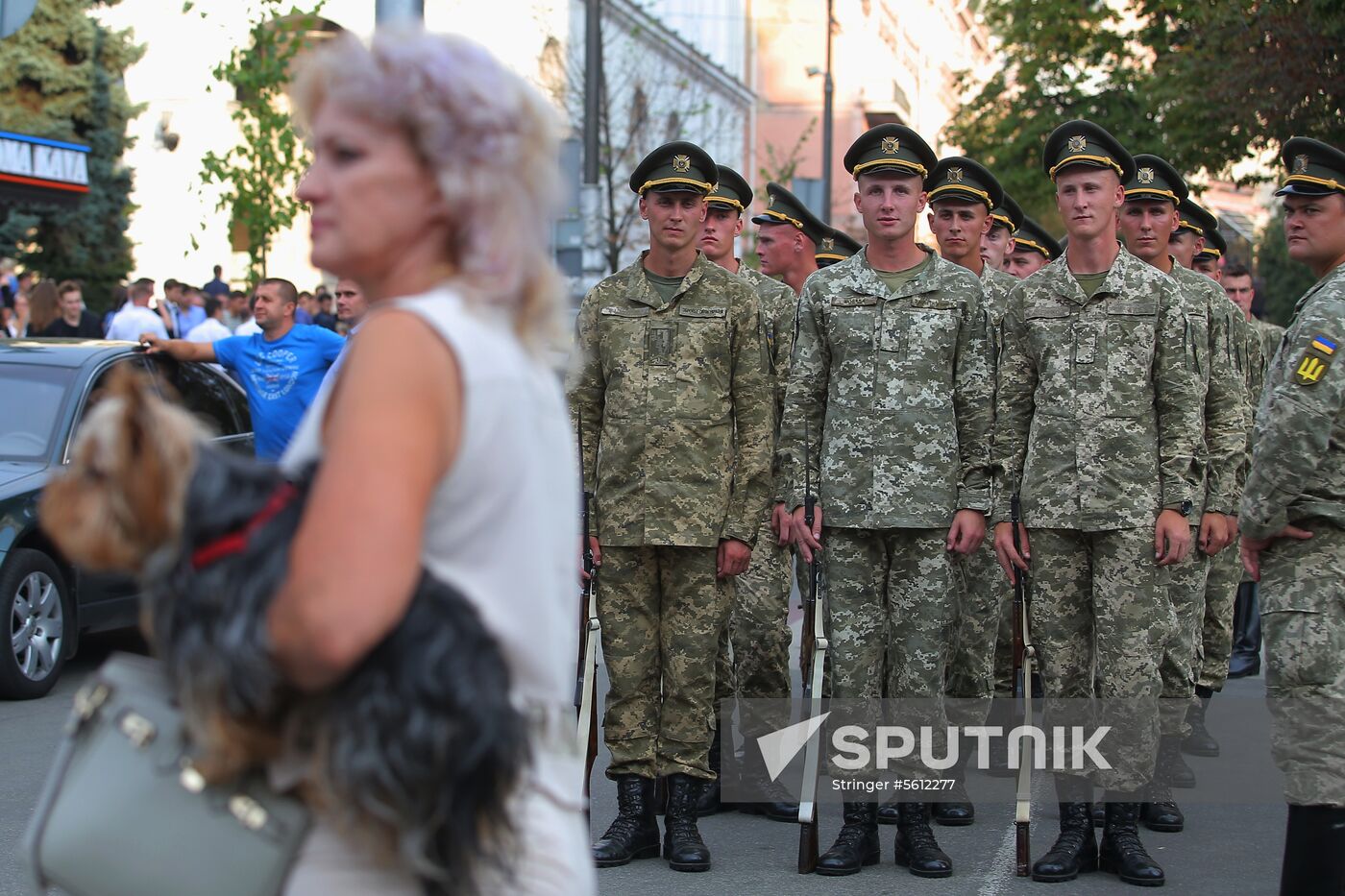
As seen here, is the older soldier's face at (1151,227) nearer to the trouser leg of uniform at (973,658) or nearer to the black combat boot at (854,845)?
the trouser leg of uniform at (973,658)

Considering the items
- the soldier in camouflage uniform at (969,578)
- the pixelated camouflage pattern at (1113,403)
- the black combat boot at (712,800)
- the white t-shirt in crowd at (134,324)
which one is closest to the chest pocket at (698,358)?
the soldier in camouflage uniform at (969,578)

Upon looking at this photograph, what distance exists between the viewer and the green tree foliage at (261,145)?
16781 millimetres

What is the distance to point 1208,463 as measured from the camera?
651 centimetres

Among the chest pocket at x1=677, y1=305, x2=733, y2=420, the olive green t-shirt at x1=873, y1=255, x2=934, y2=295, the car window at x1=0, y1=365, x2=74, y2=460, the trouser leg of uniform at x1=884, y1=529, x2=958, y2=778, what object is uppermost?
the olive green t-shirt at x1=873, y1=255, x2=934, y2=295

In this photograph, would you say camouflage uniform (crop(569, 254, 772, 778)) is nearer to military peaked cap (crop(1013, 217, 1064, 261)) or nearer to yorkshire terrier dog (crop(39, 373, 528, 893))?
yorkshire terrier dog (crop(39, 373, 528, 893))

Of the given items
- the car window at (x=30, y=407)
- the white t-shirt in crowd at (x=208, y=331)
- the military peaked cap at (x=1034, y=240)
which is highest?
the military peaked cap at (x=1034, y=240)

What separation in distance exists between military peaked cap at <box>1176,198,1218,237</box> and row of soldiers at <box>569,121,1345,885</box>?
3457 millimetres

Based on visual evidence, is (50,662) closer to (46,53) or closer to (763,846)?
(763,846)

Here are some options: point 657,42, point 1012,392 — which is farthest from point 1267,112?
point 657,42

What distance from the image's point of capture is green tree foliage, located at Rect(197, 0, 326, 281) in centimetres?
1678

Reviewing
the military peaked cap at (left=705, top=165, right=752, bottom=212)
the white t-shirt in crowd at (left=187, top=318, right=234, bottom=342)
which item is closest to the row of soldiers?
the military peaked cap at (left=705, top=165, right=752, bottom=212)

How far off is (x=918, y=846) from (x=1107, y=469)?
1.45 metres

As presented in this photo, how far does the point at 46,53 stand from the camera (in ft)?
108

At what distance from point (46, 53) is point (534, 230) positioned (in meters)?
33.5
